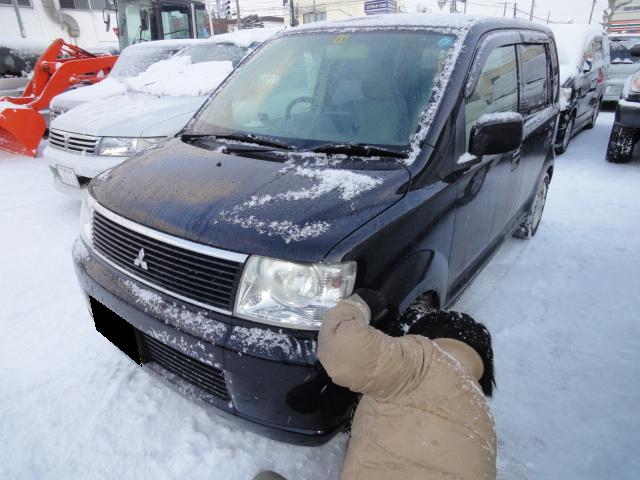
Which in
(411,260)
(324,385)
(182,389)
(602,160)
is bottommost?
(602,160)

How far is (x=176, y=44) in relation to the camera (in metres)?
6.32

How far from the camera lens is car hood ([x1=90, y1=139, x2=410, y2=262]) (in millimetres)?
1456

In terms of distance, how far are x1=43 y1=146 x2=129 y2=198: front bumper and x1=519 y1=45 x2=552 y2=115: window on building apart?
333 centimetres

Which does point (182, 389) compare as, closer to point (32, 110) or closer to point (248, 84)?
point (248, 84)

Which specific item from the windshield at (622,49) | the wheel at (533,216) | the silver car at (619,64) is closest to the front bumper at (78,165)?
the wheel at (533,216)

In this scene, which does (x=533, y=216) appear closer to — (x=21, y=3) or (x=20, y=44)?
(x=20, y=44)

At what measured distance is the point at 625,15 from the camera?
124 feet

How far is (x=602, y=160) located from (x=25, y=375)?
302 inches

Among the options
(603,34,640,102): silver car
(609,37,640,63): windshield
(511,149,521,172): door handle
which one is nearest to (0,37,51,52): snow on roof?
(511,149,521,172): door handle

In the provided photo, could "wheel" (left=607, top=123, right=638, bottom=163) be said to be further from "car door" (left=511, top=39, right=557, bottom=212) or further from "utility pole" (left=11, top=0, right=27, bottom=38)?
"utility pole" (left=11, top=0, right=27, bottom=38)

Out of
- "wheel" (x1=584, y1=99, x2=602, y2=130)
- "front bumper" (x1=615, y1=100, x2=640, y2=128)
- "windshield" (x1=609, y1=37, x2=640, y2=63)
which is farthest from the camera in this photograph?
"windshield" (x1=609, y1=37, x2=640, y2=63)

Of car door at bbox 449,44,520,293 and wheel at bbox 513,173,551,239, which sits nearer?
car door at bbox 449,44,520,293

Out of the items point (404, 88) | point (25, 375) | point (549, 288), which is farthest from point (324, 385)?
point (549, 288)

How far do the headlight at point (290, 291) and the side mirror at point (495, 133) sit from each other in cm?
96
